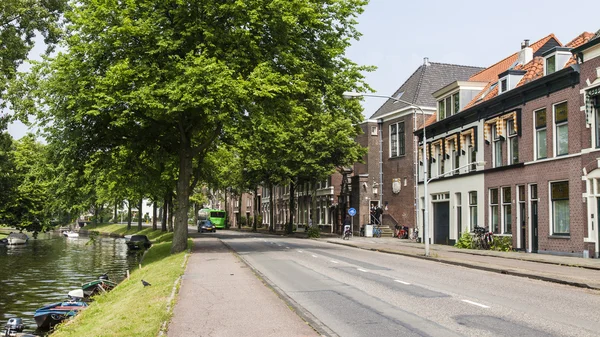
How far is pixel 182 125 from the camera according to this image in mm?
26828

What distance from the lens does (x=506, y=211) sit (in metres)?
30.4

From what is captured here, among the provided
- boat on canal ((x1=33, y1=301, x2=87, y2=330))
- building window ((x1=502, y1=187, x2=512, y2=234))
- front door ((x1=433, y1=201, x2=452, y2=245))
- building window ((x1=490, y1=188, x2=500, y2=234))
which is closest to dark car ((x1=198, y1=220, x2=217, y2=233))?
front door ((x1=433, y1=201, x2=452, y2=245))

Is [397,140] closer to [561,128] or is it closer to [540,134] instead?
[540,134]

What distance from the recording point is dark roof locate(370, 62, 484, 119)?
4836cm

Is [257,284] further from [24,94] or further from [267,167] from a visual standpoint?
[267,167]

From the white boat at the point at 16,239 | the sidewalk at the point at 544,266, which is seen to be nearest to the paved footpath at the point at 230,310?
the sidewalk at the point at 544,266

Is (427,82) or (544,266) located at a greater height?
(427,82)

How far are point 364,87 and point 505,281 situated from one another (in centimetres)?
1399

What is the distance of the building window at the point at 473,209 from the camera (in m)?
33.8

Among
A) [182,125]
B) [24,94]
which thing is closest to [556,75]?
[182,125]

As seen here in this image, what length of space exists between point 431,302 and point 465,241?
21.8 meters

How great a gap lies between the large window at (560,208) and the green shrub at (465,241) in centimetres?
621

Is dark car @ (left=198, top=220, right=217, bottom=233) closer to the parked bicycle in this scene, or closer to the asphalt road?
the parked bicycle

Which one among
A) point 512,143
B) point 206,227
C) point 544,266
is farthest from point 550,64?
point 206,227
